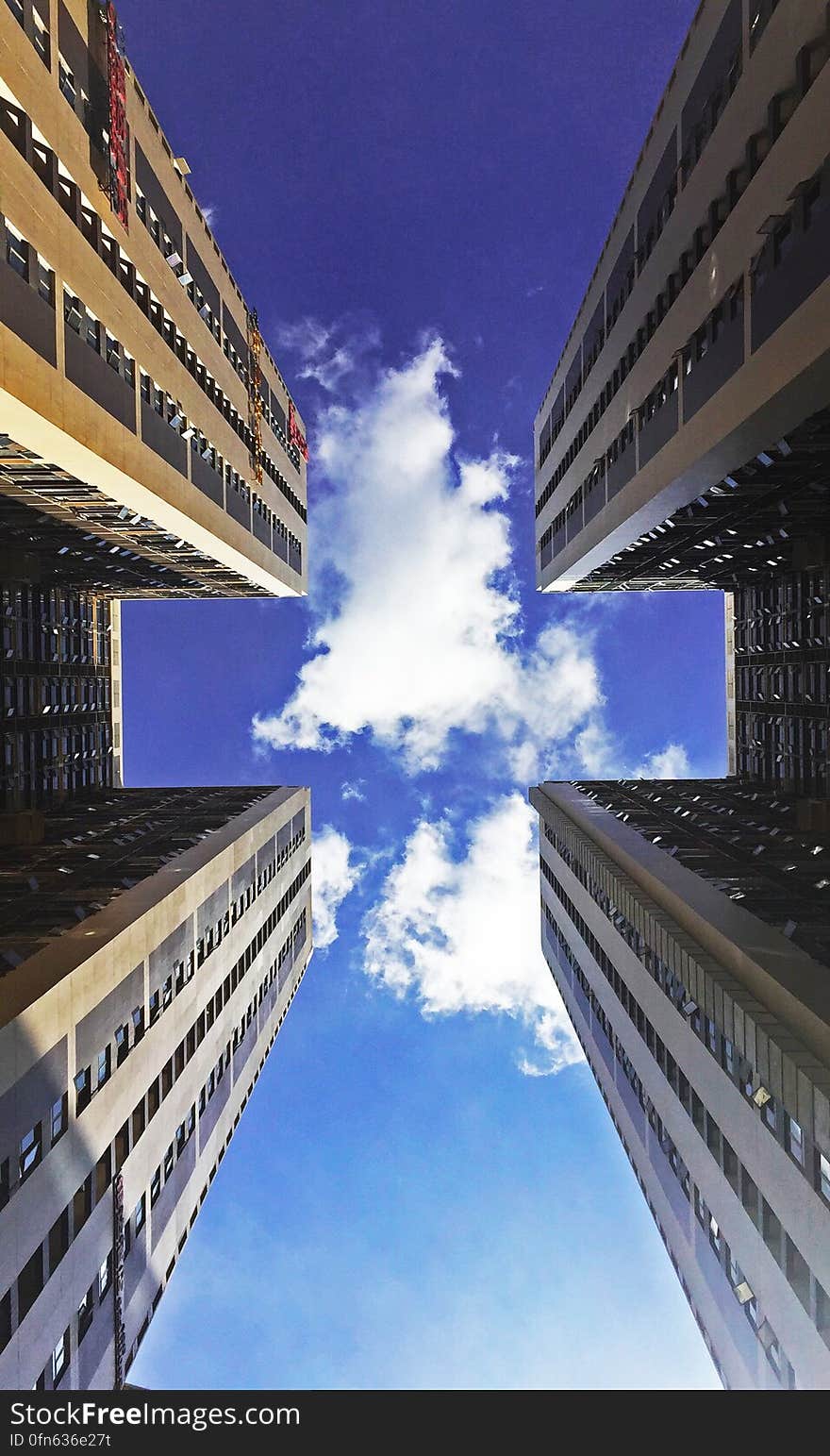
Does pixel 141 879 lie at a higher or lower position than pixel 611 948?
higher

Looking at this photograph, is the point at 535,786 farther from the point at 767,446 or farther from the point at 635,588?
the point at 767,446

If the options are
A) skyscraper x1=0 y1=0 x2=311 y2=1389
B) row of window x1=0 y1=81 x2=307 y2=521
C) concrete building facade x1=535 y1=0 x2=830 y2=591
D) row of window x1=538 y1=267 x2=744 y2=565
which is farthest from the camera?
row of window x1=538 y1=267 x2=744 y2=565

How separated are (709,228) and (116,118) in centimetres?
2984

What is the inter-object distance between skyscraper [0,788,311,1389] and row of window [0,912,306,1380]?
8 cm

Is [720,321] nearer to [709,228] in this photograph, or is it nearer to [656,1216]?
[709,228]

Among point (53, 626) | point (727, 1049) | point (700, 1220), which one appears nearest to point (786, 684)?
point (727, 1049)

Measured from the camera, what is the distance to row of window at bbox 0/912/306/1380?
2313cm

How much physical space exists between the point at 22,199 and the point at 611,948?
51.4 meters

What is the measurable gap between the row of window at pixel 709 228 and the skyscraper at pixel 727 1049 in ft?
109

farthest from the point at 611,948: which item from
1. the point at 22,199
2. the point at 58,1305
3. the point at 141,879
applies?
the point at 22,199

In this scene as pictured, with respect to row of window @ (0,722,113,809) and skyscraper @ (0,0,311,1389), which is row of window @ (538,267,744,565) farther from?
row of window @ (0,722,113,809)

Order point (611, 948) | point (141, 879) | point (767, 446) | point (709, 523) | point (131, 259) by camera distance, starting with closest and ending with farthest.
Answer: point (767, 446) < point (131, 259) < point (141, 879) < point (709, 523) < point (611, 948)

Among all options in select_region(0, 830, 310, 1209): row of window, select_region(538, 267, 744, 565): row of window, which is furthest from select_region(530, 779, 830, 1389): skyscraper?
select_region(538, 267, 744, 565): row of window
